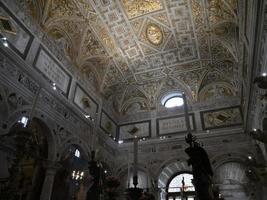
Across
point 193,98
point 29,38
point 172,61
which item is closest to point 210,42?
point 172,61

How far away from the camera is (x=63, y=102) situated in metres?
9.53

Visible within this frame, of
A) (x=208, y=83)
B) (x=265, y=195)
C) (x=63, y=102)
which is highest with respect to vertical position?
(x=208, y=83)

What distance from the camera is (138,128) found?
13.6 m

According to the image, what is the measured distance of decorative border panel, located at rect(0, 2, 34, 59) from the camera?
7539mm

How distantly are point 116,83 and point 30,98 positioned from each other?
21.0 ft

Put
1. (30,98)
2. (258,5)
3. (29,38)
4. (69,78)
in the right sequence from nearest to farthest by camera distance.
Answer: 1. (258,5)
2. (30,98)
3. (29,38)
4. (69,78)

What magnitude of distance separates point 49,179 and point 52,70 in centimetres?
396

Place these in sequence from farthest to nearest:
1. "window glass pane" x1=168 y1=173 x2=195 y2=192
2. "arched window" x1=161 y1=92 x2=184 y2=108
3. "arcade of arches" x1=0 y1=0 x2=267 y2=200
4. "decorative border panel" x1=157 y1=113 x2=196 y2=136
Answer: "arched window" x1=161 y1=92 x2=184 y2=108
"decorative border panel" x1=157 y1=113 x2=196 y2=136
"window glass pane" x1=168 y1=173 x2=195 y2=192
"arcade of arches" x1=0 y1=0 x2=267 y2=200

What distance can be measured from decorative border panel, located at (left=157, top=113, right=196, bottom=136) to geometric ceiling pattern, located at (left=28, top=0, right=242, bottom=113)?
1.13 metres

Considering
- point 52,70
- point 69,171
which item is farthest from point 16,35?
point 69,171

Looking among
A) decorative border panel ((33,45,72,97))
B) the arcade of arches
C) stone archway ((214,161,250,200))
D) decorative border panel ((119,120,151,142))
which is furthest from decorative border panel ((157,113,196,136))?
decorative border panel ((33,45,72,97))

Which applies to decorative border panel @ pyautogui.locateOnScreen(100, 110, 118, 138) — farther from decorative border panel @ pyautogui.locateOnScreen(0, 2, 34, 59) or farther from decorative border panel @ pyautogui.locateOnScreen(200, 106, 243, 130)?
decorative border panel @ pyautogui.locateOnScreen(0, 2, 34, 59)

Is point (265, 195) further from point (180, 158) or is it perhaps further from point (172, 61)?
point (172, 61)

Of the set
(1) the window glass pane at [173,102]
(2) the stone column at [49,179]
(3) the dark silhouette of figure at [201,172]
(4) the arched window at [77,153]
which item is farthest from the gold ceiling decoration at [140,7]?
(3) the dark silhouette of figure at [201,172]
